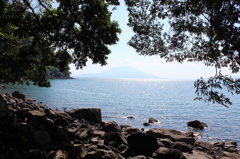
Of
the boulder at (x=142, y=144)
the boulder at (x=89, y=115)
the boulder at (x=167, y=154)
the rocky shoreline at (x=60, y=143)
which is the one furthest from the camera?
the boulder at (x=89, y=115)

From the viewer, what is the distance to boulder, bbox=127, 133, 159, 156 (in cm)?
902

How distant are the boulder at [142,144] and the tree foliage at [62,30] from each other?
17.8 feet

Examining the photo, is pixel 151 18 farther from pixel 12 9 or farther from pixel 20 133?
pixel 12 9

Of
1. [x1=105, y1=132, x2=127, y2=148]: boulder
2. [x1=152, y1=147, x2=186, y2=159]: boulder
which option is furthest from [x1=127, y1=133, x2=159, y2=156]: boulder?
[x1=105, y1=132, x2=127, y2=148]: boulder

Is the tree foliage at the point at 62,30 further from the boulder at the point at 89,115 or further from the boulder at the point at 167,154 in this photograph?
the boulder at the point at 89,115

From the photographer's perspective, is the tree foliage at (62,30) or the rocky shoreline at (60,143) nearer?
the rocky shoreline at (60,143)

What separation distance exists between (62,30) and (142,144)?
8662mm

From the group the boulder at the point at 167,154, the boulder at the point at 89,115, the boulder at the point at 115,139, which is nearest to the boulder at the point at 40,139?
the boulder at the point at 115,139

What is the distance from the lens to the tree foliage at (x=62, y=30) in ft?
36.2

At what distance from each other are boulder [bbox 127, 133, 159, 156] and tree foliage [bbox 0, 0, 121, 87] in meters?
5.44

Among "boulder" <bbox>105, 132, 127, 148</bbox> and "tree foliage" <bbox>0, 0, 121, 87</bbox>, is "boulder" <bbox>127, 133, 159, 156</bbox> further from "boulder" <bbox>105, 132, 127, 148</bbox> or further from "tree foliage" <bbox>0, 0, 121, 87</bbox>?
"tree foliage" <bbox>0, 0, 121, 87</bbox>

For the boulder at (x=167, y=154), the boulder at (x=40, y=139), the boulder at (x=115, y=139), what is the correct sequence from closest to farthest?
the boulder at (x=40, y=139) < the boulder at (x=167, y=154) < the boulder at (x=115, y=139)

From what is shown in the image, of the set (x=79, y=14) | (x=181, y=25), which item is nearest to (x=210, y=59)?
(x=181, y=25)

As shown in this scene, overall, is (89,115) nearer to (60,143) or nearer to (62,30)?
(62,30)
